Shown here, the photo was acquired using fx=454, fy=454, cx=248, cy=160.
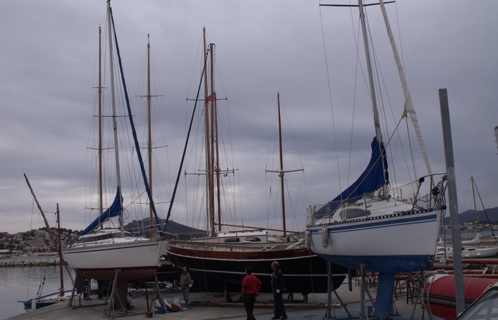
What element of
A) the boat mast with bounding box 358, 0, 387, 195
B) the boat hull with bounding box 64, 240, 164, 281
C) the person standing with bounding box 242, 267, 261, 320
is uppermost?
the boat mast with bounding box 358, 0, 387, 195

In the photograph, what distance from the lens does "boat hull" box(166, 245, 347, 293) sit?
50.5 feet

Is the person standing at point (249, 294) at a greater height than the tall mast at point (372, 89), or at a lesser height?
lesser

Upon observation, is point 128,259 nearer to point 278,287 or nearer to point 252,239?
point 278,287

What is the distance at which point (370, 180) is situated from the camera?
12.7m

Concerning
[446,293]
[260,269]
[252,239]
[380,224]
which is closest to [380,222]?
[380,224]

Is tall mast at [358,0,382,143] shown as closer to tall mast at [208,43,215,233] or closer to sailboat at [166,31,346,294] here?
sailboat at [166,31,346,294]

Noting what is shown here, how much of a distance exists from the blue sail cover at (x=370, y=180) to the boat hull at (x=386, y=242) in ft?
3.32

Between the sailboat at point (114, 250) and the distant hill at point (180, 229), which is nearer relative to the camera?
the sailboat at point (114, 250)

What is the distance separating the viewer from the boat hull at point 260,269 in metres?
15.4

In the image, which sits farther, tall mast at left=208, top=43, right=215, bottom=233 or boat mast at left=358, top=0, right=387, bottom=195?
tall mast at left=208, top=43, right=215, bottom=233

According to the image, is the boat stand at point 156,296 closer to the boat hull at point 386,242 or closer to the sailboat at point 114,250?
the sailboat at point 114,250

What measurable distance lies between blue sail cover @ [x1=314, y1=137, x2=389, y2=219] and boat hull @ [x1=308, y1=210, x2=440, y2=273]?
1010mm

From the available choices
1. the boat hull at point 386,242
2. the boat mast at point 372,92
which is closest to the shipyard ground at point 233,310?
the boat hull at point 386,242

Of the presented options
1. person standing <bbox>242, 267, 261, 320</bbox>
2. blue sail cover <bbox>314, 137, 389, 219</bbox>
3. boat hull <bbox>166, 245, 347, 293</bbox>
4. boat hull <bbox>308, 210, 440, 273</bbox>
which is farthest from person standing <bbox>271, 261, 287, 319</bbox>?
boat hull <bbox>166, 245, 347, 293</bbox>
